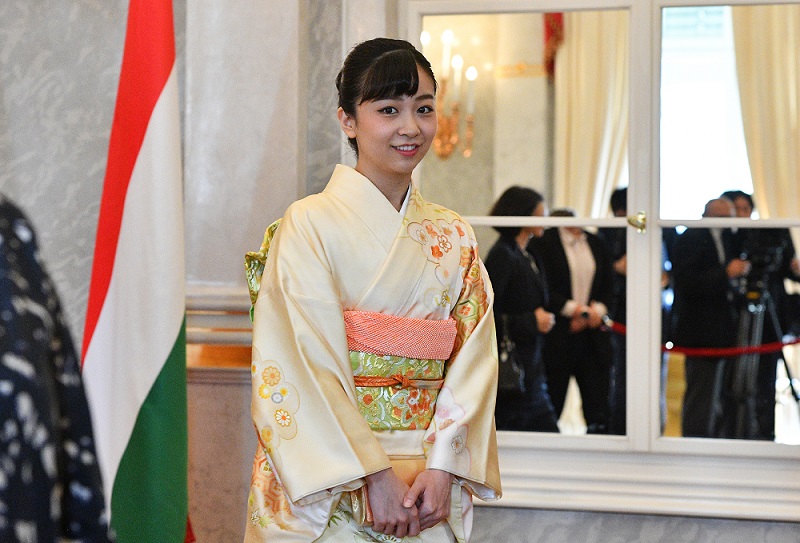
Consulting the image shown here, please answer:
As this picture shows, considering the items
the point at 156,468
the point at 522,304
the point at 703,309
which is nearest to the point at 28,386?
the point at 156,468

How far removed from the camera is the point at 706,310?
2.24 meters

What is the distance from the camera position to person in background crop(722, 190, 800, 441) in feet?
7.22

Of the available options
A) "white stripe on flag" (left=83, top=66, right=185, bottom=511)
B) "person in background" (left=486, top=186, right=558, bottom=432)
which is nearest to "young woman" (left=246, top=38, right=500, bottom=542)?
"white stripe on flag" (left=83, top=66, right=185, bottom=511)

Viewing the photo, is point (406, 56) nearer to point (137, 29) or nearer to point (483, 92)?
point (137, 29)

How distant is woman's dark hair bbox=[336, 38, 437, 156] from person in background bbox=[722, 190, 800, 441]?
1051 millimetres

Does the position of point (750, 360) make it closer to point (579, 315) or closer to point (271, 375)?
point (579, 315)

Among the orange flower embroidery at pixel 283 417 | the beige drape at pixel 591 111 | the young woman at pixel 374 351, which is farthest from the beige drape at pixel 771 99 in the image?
the orange flower embroidery at pixel 283 417

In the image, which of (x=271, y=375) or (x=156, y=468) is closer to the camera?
(x=271, y=375)

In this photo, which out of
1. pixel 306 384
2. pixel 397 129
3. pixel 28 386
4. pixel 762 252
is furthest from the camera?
pixel 762 252

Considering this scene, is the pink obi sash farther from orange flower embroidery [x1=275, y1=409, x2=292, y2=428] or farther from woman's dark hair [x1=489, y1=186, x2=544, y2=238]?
woman's dark hair [x1=489, y1=186, x2=544, y2=238]

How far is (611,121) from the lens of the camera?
2.26 m

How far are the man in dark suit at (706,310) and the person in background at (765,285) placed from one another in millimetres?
25

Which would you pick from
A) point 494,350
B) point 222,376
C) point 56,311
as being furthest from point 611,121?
point 56,311

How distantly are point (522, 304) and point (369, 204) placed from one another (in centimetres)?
85
